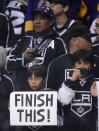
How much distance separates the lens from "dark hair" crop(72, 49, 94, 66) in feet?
19.5

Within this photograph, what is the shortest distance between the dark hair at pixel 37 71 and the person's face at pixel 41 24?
1004 mm

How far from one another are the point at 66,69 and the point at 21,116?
0.79 metres

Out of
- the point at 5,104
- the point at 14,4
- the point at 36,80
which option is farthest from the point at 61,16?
the point at 5,104

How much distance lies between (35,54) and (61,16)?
960mm

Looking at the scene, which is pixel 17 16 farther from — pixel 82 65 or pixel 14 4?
pixel 82 65

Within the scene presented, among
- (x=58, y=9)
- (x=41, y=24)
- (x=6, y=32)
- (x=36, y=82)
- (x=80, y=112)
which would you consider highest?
(x=58, y=9)

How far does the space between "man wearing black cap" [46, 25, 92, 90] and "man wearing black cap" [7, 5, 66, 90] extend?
407 mm

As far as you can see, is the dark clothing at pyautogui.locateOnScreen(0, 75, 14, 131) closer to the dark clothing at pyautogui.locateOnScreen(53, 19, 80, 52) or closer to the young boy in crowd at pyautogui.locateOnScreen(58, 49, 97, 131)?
the young boy in crowd at pyautogui.locateOnScreen(58, 49, 97, 131)

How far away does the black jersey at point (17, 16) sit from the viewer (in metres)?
8.12

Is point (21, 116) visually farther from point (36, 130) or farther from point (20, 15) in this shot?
point (20, 15)

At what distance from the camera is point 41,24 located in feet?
23.0

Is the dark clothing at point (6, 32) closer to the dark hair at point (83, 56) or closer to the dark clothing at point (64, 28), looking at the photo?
the dark clothing at point (64, 28)

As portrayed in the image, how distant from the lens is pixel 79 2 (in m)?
7.78

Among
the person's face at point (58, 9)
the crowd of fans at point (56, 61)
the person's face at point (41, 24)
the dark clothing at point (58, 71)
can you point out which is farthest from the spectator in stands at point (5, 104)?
the person's face at point (58, 9)
